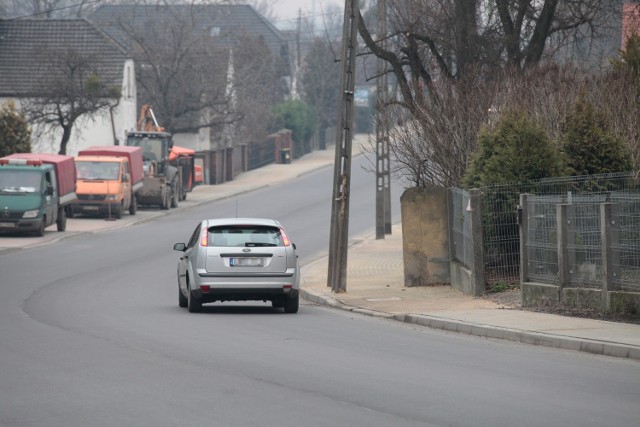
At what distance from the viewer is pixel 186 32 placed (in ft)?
225

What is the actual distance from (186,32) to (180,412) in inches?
2328

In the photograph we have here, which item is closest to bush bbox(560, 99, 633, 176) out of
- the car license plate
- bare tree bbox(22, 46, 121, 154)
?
the car license plate

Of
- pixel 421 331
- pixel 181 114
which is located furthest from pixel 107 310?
pixel 181 114

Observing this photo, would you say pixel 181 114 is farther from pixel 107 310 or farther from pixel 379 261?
pixel 107 310

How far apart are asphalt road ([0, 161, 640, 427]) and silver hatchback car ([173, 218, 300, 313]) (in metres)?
0.43

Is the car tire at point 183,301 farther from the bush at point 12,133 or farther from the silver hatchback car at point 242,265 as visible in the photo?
the bush at point 12,133

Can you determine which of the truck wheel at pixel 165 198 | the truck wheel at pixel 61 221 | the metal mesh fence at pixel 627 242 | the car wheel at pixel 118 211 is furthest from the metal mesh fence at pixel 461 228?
the truck wheel at pixel 165 198

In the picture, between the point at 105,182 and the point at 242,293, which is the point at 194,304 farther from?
the point at 105,182

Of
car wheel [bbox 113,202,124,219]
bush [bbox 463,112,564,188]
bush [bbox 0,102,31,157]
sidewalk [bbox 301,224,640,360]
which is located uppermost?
bush [bbox 0,102,31,157]

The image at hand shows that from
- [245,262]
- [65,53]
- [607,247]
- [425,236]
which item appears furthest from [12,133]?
[607,247]

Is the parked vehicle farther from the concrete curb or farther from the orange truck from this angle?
the concrete curb

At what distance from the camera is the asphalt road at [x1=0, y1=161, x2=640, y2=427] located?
35.3 ft

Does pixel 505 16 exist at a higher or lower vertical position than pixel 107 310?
higher

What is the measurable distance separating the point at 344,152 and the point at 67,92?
36.7 meters
